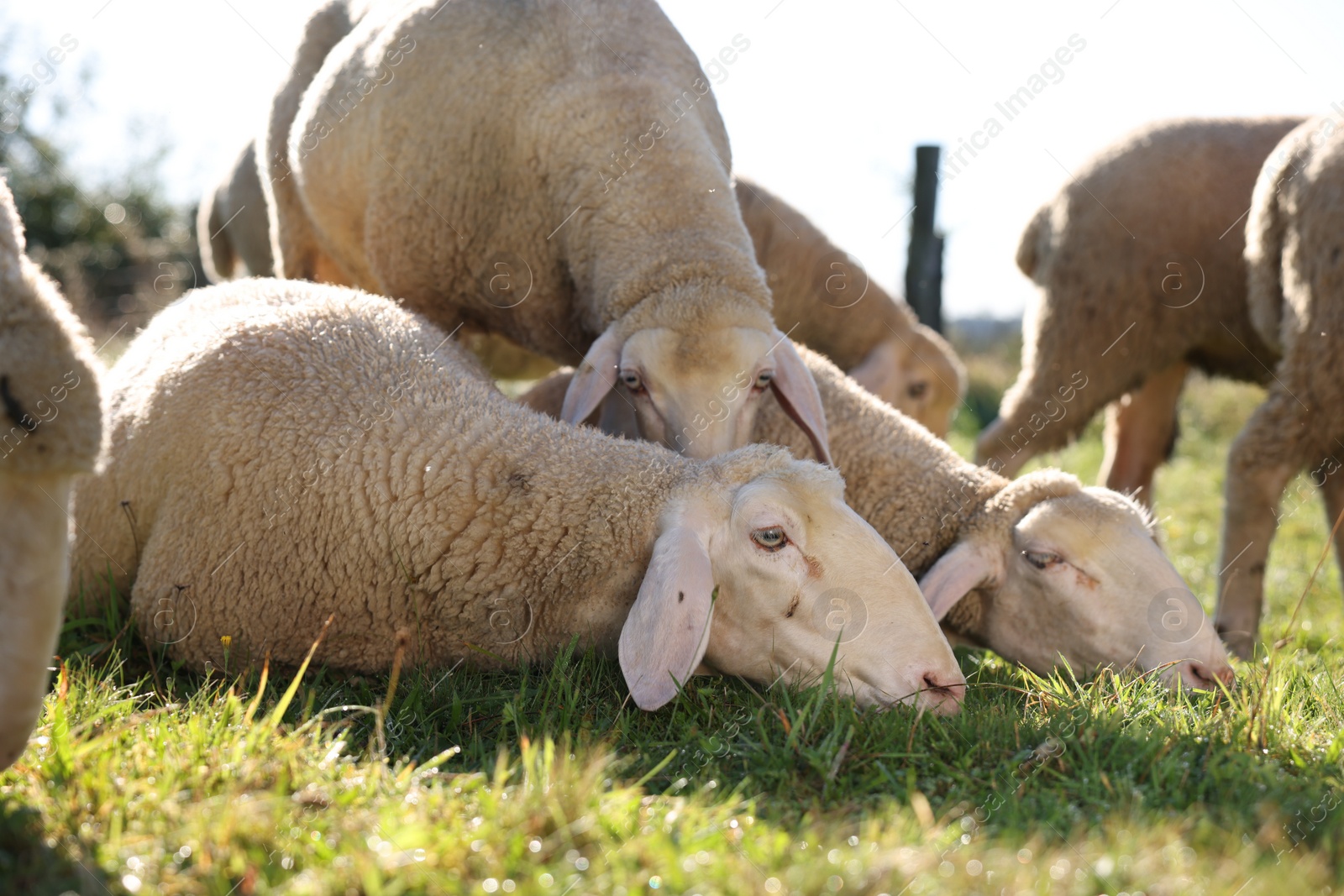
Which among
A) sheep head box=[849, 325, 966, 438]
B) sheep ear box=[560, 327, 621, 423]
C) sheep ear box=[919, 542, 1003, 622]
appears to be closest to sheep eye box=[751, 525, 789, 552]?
sheep ear box=[919, 542, 1003, 622]

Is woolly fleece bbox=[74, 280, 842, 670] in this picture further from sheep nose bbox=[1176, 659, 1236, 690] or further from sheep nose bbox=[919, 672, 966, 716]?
sheep nose bbox=[1176, 659, 1236, 690]

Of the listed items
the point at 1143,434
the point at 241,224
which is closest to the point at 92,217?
the point at 241,224

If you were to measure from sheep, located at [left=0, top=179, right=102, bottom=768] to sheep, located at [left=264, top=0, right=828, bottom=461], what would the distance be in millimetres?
2146

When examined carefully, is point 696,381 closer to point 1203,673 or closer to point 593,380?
point 593,380

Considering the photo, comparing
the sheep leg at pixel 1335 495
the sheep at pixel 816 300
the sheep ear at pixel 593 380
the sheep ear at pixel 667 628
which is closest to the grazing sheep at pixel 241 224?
the sheep at pixel 816 300

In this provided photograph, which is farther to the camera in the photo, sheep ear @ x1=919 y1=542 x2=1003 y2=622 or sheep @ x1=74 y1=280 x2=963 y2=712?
sheep ear @ x1=919 y1=542 x2=1003 y2=622

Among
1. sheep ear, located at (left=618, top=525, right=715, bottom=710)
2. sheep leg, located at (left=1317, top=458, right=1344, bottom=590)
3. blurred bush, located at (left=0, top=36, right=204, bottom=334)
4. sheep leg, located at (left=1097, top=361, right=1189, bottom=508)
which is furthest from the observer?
blurred bush, located at (left=0, top=36, right=204, bottom=334)

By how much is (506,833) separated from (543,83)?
323 cm

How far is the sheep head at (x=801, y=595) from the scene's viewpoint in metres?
2.62

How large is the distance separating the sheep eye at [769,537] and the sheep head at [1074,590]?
0.77m

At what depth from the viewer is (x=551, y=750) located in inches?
79.3

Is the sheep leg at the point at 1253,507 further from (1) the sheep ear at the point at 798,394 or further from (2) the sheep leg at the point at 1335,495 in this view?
(1) the sheep ear at the point at 798,394

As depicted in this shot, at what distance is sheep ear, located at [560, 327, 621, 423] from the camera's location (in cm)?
361

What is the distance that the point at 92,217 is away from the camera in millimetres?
17969
